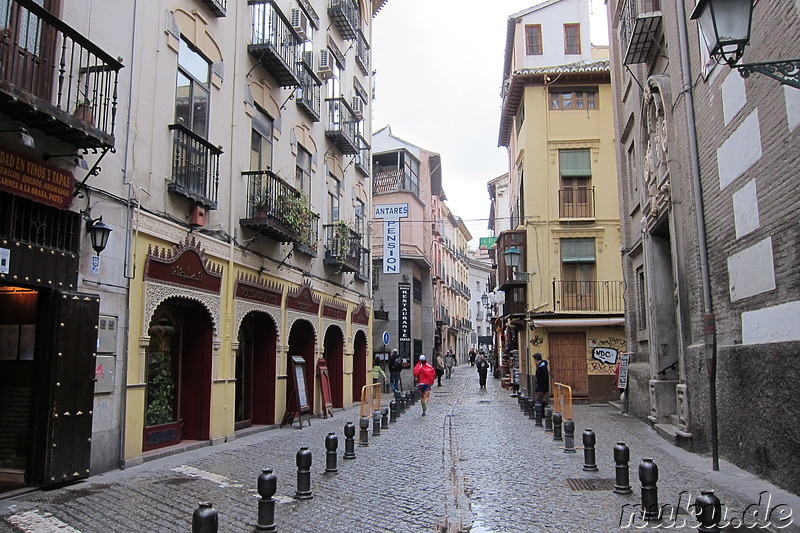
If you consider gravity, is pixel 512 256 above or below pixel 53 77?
above

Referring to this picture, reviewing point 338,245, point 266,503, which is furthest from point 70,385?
point 338,245

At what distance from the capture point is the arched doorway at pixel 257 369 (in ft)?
51.2

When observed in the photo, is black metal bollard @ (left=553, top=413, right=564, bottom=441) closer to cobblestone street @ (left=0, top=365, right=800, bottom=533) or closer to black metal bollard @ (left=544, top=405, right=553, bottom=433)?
cobblestone street @ (left=0, top=365, right=800, bottom=533)

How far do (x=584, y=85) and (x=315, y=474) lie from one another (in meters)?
21.7

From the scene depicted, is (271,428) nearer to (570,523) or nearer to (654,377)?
(654,377)

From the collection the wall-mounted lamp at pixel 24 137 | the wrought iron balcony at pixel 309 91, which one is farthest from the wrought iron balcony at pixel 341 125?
the wall-mounted lamp at pixel 24 137

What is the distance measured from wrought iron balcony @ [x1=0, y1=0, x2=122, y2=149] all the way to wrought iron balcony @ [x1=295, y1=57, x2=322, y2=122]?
837 cm

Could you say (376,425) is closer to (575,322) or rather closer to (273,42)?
(273,42)

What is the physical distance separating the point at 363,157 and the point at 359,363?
7.51 metres

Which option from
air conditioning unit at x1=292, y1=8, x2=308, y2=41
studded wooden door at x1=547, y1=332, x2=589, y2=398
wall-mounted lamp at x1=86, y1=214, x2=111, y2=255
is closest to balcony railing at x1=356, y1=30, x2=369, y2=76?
air conditioning unit at x1=292, y1=8, x2=308, y2=41

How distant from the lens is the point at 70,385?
859cm

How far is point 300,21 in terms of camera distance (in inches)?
703

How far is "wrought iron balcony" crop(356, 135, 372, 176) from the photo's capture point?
934 inches

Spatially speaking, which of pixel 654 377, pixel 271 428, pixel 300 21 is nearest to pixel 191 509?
pixel 271 428
